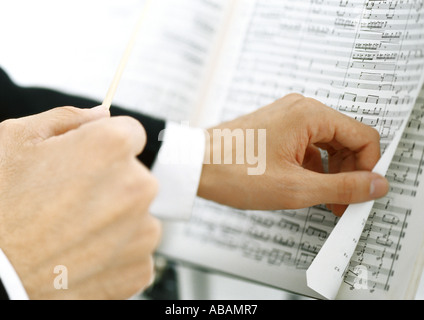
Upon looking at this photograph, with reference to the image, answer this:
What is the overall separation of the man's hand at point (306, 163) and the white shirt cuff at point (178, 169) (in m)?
0.02

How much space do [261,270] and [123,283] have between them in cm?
22

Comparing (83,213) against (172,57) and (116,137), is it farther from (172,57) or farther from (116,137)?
(172,57)

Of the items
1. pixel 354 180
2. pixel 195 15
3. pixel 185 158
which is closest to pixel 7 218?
pixel 185 158

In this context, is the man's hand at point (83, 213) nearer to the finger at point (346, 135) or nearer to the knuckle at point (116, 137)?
the knuckle at point (116, 137)

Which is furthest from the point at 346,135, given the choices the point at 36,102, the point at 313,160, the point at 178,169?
the point at 36,102

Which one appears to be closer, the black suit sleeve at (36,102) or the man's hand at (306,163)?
the man's hand at (306,163)

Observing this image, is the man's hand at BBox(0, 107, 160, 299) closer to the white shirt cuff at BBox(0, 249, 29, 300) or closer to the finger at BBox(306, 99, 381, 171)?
the white shirt cuff at BBox(0, 249, 29, 300)

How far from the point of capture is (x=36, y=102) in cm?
58

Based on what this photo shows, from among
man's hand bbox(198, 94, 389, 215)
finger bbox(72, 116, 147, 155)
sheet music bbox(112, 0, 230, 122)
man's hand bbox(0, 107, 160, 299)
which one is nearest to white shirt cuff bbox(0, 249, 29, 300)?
man's hand bbox(0, 107, 160, 299)

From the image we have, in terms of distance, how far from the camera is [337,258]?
1.24 ft

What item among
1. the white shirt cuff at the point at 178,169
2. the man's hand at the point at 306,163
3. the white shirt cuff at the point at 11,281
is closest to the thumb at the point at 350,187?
the man's hand at the point at 306,163

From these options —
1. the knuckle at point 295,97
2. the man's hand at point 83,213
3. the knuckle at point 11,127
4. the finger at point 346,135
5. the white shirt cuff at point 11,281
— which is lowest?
the white shirt cuff at point 11,281

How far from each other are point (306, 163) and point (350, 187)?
0.18 feet

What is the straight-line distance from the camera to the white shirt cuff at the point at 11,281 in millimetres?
319
